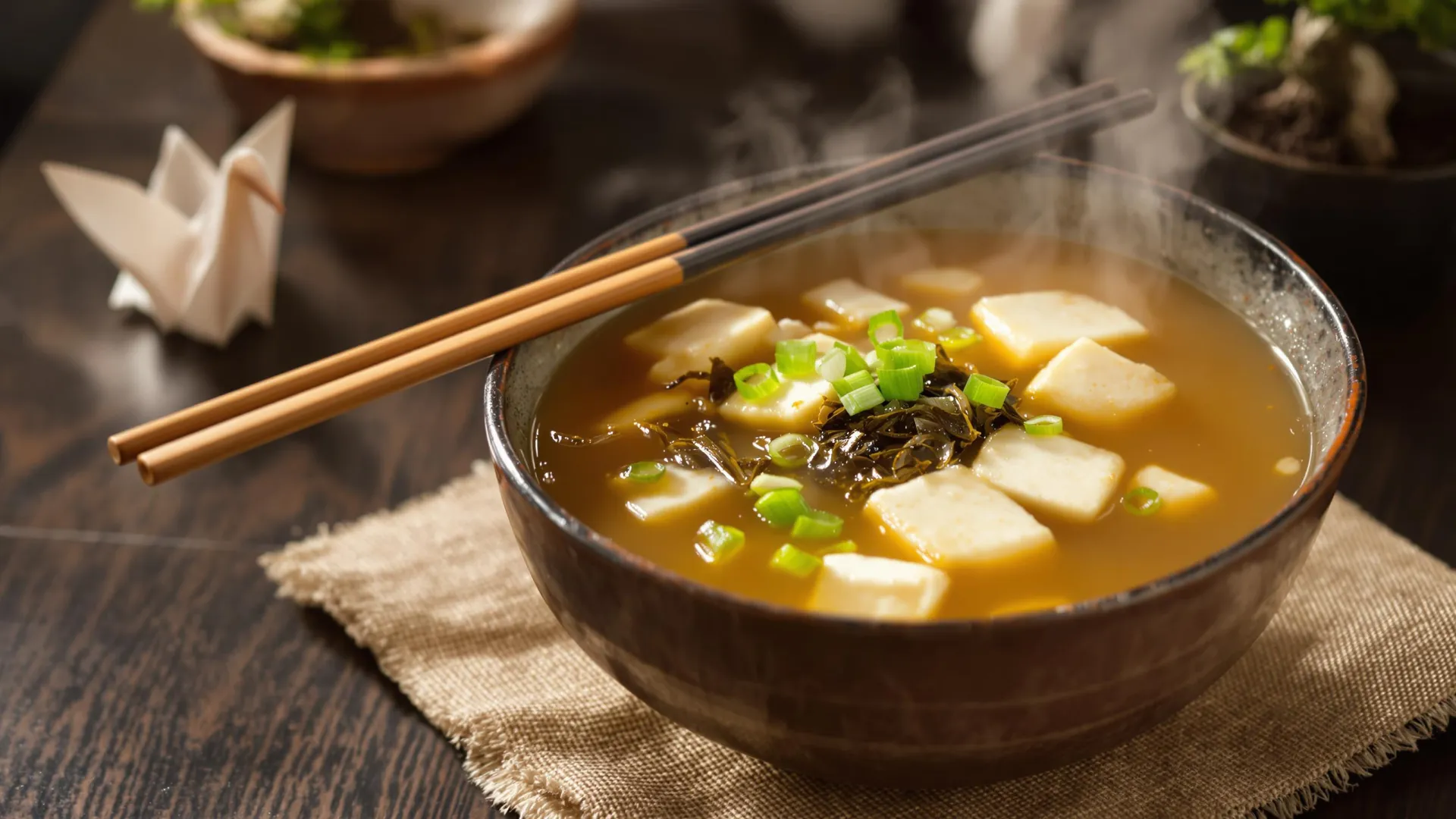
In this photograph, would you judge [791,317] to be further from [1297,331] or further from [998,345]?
[1297,331]

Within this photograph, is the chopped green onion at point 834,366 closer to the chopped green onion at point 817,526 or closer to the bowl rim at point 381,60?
the chopped green onion at point 817,526

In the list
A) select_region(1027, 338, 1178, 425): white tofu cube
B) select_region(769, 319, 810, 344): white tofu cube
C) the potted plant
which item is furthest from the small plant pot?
select_region(769, 319, 810, 344): white tofu cube

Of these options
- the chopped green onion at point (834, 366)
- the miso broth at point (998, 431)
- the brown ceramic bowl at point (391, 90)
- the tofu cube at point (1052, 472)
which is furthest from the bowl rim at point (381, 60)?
the tofu cube at point (1052, 472)

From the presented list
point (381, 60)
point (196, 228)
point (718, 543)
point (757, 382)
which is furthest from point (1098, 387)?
point (381, 60)

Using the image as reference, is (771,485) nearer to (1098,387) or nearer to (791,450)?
(791,450)

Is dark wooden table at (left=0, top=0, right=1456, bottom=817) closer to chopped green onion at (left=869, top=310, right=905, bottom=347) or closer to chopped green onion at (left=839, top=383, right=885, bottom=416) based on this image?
chopped green onion at (left=839, top=383, right=885, bottom=416)

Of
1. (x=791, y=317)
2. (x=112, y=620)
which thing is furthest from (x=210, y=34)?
(x=791, y=317)
